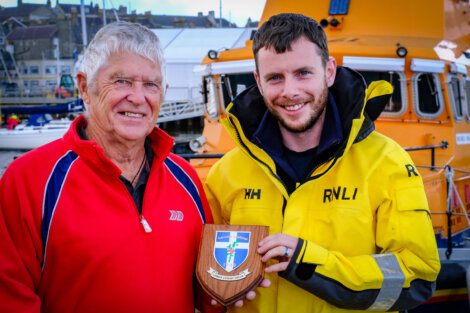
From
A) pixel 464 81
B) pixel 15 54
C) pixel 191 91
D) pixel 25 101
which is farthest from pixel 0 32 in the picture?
pixel 464 81

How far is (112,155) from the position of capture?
244 cm

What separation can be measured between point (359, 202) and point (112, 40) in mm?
1357

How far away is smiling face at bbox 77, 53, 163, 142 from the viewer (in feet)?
7.61

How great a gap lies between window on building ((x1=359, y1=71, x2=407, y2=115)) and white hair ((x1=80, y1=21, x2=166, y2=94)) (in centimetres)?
396

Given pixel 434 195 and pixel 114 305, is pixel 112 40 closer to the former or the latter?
pixel 114 305

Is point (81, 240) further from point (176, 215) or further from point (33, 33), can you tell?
point (33, 33)

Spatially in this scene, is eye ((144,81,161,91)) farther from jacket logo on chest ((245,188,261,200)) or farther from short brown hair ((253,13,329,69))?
jacket logo on chest ((245,188,261,200))

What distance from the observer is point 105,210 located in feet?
7.30

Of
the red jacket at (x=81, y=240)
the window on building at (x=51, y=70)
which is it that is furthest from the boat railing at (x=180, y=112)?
the window on building at (x=51, y=70)

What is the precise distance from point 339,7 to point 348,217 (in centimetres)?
480

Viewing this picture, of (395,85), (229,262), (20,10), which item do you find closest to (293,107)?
(229,262)

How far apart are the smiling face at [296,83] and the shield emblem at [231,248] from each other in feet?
2.00

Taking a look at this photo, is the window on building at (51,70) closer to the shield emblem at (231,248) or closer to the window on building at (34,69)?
the window on building at (34,69)

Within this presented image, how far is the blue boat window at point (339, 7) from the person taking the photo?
6.57m
